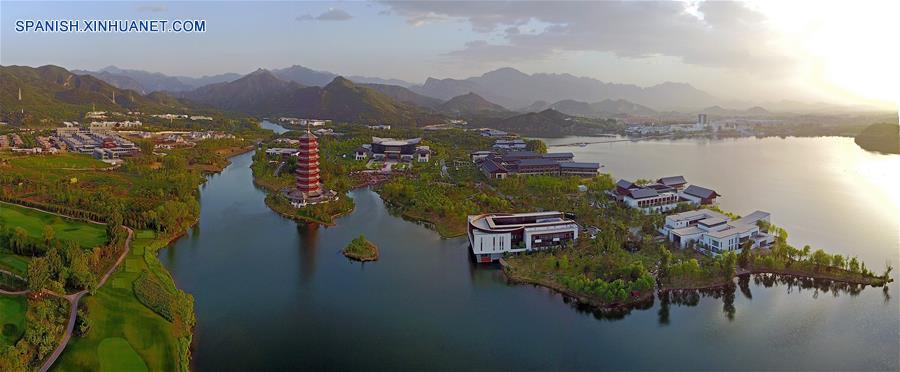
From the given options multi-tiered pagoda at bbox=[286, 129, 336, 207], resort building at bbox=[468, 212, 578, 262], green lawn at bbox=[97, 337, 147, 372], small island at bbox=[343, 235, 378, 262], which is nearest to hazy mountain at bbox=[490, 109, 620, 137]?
multi-tiered pagoda at bbox=[286, 129, 336, 207]

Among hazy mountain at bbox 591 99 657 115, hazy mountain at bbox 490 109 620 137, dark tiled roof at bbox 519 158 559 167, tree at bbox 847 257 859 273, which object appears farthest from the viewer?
hazy mountain at bbox 591 99 657 115

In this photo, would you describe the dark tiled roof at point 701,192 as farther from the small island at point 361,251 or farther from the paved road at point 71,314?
the paved road at point 71,314

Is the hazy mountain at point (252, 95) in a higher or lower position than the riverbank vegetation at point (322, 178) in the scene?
higher

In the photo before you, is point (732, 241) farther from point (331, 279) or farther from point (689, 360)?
point (331, 279)

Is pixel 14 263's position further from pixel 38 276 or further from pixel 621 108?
pixel 621 108

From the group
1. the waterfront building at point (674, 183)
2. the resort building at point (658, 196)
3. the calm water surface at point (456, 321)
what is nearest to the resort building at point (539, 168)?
the waterfront building at point (674, 183)

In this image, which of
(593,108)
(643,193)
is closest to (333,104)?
(643,193)

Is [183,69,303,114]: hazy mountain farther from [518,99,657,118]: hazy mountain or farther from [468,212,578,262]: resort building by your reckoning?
[468,212,578,262]: resort building
